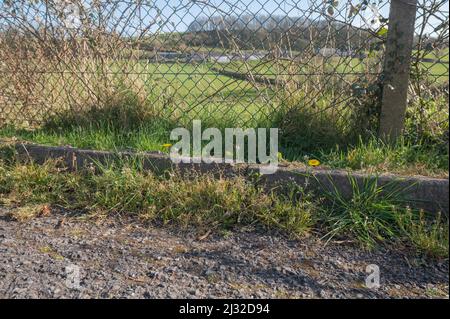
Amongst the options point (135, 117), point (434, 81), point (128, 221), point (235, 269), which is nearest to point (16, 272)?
point (128, 221)

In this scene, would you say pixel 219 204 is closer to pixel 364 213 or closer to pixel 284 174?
pixel 284 174

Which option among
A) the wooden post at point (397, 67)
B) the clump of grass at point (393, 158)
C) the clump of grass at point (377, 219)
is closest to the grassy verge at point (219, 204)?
the clump of grass at point (377, 219)

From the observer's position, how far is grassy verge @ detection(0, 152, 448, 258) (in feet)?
6.53

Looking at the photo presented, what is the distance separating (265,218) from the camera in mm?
2129

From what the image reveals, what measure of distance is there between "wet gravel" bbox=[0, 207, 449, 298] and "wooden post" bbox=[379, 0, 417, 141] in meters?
0.90

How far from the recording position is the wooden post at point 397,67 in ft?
7.48

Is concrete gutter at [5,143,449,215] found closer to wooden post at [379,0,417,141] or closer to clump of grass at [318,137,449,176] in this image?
clump of grass at [318,137,449,176]

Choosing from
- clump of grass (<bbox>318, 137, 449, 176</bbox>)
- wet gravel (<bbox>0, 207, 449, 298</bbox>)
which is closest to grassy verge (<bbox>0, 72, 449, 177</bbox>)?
clump of grass (<bbox>318, 137, 449, 176</bbox>)

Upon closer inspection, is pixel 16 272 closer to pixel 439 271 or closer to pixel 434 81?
pixel 439 271

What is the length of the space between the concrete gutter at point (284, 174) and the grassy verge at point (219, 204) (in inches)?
2.0

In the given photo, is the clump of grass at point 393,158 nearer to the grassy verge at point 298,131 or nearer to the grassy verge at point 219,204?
the grassy verge at point 298,131

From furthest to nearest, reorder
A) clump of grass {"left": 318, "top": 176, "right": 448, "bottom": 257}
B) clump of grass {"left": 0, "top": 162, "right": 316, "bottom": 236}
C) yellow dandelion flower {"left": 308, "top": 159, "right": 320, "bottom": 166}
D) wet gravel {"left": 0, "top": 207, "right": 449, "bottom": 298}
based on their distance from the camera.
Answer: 1. yellow dandelion flower {"left": 308, "top": 159, "right": 320, "bottom": 166}
2. clump of grass {"left": 0, "top": 162, "right": 316, "bottom": 236}
3. clump of grass {"left": 318, "top": 176, "right": 448, "bottom": 257}
4. wet gravel {"left": 0, "top": 207, "right": 449, "bottom": 298}
